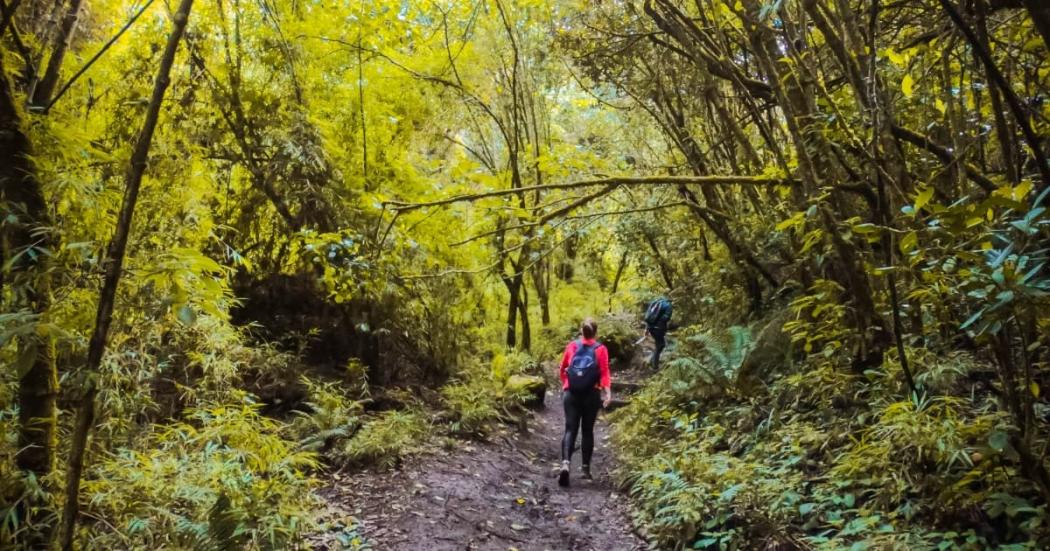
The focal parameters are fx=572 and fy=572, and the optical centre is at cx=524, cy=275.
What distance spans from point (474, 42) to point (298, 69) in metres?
4.03

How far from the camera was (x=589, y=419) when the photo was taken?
6840 millimetres

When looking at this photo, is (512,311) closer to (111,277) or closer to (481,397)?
(481,397)

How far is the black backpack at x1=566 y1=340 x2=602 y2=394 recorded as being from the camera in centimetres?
664

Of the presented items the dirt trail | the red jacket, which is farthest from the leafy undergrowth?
the red jacket

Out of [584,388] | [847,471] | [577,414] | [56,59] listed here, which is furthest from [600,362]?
[56,59]

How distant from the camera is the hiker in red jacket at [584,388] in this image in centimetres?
665

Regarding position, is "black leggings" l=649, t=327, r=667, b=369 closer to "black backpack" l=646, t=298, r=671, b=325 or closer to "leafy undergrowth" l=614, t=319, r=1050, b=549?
"black backpack" l=646, t=298, r=671, b=325

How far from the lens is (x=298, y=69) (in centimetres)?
764

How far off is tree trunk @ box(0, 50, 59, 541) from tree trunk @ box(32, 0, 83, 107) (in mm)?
201

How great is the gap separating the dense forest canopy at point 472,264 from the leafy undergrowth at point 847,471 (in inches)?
1.1

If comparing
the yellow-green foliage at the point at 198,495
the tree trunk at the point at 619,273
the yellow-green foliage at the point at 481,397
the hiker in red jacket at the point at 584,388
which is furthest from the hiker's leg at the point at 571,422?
the tree trunk at the point at 619,273

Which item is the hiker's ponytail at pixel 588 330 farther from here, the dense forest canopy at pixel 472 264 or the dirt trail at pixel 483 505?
the dirt trail at pixel 483 505

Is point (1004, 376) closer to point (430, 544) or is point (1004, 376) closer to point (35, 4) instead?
point (430, 544)

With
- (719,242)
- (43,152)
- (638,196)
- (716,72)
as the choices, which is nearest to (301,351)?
(43,152)
